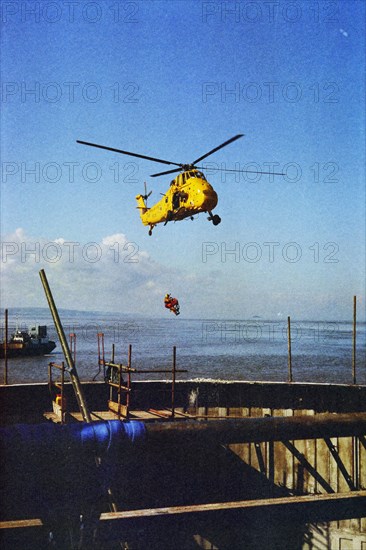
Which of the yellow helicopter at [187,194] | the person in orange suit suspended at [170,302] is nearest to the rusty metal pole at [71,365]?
the yellow helicopter at [187,194]

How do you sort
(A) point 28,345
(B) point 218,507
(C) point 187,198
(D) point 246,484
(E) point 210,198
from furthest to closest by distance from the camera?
(A) point 28,345, (C) point 187,198, (E) point 210,198, (D) point 246,484, (B) point 218,507

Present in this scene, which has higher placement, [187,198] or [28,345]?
[187,198]

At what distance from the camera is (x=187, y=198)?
75.4 ft

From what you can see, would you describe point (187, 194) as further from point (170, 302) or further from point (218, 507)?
point (218, 507)

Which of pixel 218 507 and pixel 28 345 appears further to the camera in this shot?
pixel 28 345

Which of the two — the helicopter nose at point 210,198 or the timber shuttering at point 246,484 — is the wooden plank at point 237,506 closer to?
the timber shuttering at point 246,484

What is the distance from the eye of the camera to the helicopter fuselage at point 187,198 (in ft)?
71.9

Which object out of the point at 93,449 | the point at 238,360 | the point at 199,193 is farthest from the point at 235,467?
the point at 238,360

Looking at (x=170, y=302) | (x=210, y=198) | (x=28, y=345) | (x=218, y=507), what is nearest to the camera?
(x=218, y=507)

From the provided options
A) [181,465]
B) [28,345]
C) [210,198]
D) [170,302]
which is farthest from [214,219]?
[28,345]

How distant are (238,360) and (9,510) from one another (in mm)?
67830

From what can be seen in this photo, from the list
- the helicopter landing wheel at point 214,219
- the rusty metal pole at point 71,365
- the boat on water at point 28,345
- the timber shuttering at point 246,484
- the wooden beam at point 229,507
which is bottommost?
the boat on water at point 28,345

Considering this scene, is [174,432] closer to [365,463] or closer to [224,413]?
[365,463]

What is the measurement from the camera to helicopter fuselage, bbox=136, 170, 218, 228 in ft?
71.9
